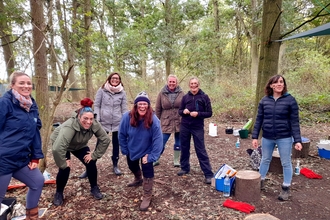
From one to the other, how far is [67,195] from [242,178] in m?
2.27

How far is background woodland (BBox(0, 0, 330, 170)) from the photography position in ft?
17.8

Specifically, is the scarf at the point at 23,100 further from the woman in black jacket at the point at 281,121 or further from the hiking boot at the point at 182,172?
the woman in black jacket at the point at 281,121

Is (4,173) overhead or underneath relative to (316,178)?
overhead

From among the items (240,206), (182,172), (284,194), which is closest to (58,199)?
(182,172)

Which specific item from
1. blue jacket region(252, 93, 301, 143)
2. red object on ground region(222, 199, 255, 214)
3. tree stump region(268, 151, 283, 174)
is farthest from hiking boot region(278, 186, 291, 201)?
tree stump region(268, 151, 283, 174)

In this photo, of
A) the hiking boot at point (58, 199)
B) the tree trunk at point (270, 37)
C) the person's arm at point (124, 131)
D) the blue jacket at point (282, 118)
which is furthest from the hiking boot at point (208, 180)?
the tree trunk at point (270, 37)

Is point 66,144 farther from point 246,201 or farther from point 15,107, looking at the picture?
point 246,201

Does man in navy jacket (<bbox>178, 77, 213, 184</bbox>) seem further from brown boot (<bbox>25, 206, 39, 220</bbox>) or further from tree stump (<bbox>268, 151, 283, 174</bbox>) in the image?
brown boot (<bbox>25, 206, 39, 220</bbox>)

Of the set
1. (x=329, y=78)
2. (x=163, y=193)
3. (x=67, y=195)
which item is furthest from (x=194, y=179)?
(x=329, y=78)

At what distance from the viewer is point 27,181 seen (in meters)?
2.37

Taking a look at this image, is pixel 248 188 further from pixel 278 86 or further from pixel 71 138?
pixel 71 138

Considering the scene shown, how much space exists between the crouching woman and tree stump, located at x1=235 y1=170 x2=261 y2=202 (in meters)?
1.75

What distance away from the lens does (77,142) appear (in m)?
2.87

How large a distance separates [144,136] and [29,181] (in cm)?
127
